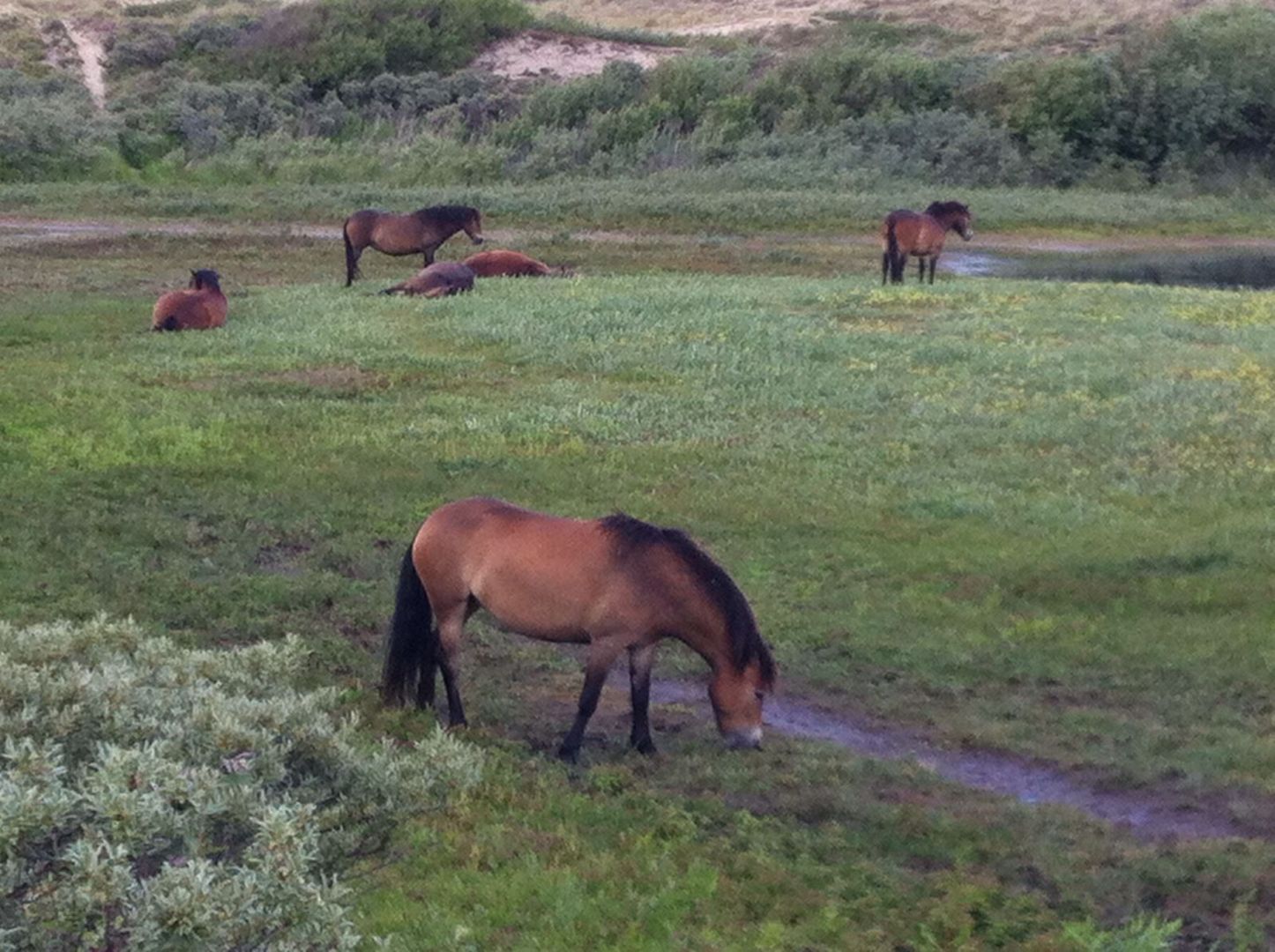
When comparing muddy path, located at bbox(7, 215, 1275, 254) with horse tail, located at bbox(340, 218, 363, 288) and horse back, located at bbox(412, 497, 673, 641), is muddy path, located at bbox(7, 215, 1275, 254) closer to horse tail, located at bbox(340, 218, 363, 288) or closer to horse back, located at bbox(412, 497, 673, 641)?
horse tail, located at bbox(340, 218, 363, 288)

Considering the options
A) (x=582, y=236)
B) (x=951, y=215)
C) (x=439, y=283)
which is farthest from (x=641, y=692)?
(x=582, y=236)

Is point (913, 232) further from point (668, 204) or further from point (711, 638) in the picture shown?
point (711, 638)

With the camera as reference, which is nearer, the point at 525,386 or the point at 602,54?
the point at 525,386

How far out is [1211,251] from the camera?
3775 cm

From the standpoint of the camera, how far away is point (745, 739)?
786cm

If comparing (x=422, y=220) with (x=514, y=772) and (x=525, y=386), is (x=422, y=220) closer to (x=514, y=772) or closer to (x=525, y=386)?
(x=525, y=386)

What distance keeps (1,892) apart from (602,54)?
5952 centimetres

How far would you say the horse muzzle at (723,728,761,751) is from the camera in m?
7.85

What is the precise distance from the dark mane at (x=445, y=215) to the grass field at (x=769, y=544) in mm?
4471

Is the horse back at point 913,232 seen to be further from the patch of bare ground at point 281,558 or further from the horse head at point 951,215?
the patch of bare ground at point 281,558

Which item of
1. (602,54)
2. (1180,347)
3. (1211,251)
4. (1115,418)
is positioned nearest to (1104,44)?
(602,54)

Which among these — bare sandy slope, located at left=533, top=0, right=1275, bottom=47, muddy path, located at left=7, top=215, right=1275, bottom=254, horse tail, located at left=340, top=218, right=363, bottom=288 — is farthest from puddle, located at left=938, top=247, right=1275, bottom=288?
bare sandy slope, located at left=533, top=0, right=1275, bottom=47

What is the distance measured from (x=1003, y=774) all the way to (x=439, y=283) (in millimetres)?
16602

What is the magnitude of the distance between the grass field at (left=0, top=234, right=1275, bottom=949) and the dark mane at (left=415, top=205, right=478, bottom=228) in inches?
176
